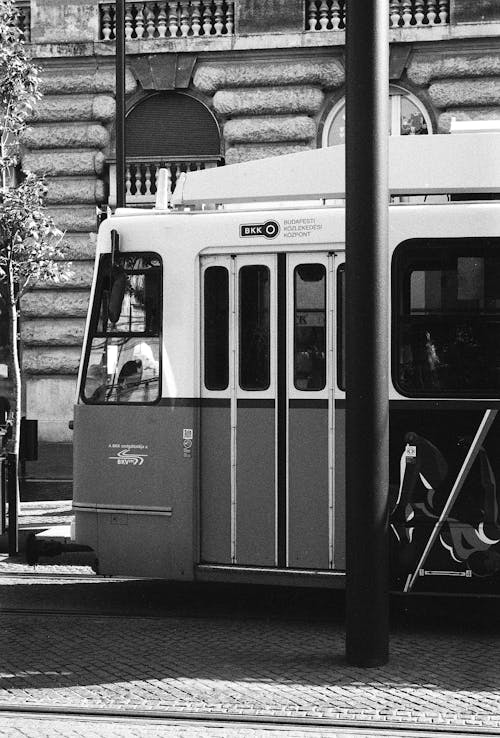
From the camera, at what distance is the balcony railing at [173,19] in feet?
64.6

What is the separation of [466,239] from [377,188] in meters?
1.39

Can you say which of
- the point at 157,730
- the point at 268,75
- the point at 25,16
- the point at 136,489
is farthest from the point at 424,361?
the point at 25,16

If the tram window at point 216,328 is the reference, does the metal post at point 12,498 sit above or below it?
below

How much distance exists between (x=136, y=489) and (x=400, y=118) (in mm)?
12666

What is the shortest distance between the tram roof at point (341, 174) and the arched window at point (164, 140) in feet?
37.1

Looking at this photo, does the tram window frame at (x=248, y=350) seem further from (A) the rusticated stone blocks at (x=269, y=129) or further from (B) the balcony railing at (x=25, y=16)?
(B) the balcony railing at (x=25, y=16)

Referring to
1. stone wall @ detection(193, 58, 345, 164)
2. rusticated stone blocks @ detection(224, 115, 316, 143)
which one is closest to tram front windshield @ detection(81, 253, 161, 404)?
stone wall @ detection(193, 58, 345, 164)

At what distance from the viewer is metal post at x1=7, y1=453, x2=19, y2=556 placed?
8211 millimetres

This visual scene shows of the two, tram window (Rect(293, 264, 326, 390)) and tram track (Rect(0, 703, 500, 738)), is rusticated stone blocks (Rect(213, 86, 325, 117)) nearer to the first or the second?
tram window (Rect(293, 264, 326, 390))

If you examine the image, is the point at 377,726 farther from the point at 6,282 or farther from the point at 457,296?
→ the point at 6,282

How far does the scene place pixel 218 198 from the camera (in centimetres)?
847

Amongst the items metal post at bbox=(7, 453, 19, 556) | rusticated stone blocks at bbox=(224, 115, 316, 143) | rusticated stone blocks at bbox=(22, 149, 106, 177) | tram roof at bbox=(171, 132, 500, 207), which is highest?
rusticated stone blocks at bbox=(224, 115, 316, 143)

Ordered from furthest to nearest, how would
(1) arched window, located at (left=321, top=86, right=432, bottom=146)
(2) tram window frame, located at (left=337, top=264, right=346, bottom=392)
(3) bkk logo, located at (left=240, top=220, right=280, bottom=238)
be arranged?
(1) arched window, located at (left=321, top=86, right=432, bottom=146), (3) bkk logo, located at (left=240, top=220, right=280, bottom=238), (2) tram window frame, located at (left=337, top=264, right=346, bottom=392)

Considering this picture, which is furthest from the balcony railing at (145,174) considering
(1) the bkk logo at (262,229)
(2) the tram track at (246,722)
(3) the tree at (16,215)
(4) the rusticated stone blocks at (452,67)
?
(2) the tram track at (246,722)
